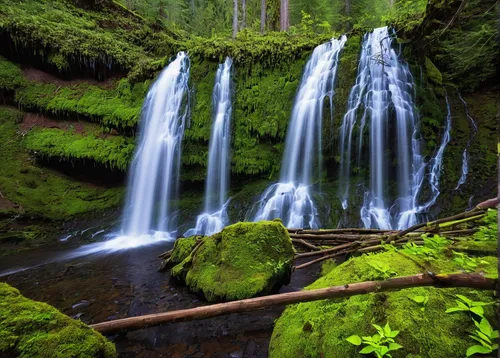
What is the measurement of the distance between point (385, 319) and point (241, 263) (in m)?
2.02

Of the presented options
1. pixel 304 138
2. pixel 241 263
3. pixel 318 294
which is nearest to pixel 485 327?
pixel 318 294

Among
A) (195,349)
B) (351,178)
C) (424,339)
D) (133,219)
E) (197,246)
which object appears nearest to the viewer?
(424,339)

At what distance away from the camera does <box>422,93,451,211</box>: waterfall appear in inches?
261

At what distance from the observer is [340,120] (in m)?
8.28

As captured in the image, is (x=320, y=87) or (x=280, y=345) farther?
(x=320, y=87)

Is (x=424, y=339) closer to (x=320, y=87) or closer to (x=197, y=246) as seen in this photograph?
(x=197, y=246)

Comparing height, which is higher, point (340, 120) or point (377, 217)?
A: point (340, 120)

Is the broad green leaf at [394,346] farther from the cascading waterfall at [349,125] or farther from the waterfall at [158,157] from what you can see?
the waterfall at [158,157]

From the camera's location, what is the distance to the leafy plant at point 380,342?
4.63 feet

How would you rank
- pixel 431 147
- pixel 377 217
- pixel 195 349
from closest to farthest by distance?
pixel 195 349 < pixel 377 217 < pixel 431 147

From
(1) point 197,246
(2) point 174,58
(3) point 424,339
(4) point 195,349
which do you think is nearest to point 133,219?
(1) point 197,246

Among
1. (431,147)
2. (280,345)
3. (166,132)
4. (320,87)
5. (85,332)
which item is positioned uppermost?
(320,87)

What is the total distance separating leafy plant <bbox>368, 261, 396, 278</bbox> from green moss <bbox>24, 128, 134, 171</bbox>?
10.3 m

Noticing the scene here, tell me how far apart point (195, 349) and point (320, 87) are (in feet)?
27.9
